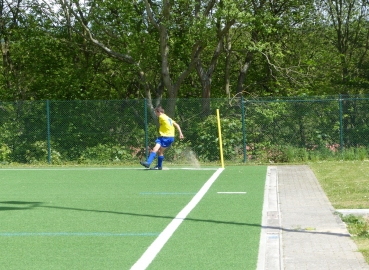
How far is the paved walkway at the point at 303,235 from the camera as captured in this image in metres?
7.39

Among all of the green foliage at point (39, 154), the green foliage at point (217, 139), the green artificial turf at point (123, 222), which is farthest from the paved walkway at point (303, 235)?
the green foliage at point (39, 154)

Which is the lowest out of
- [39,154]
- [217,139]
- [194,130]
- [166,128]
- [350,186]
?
[350,186]

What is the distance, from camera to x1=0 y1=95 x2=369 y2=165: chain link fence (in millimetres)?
22625

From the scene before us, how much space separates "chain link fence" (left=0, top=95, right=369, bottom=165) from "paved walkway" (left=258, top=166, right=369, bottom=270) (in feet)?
27.3

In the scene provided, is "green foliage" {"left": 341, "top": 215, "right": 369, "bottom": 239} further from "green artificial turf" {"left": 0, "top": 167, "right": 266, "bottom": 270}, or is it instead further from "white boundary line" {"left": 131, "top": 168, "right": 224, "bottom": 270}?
"white boundary line" {"left": 131, "top": 168, "right": 224, "bottom": 270}

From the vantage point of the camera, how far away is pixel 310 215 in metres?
10.7

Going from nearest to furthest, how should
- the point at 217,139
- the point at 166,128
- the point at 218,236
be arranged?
the point at 218,236, the point at 166,128, the point at 217,139

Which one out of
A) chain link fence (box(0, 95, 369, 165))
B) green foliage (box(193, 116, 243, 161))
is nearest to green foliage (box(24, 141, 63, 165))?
chain link fence (box(0, 95, 369, 165))

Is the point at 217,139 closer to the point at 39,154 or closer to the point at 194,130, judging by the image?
the point at 194,130

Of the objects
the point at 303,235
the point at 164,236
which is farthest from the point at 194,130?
the point at 303,235

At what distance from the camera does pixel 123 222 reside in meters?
10.4

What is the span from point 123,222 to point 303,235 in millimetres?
2748

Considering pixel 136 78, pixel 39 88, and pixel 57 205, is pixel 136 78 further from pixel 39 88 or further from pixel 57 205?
pixel 57 205

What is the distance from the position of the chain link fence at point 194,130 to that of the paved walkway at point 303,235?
8.32 meters
